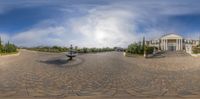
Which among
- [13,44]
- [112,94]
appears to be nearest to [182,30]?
[112,94]

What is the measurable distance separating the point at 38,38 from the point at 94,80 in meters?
1.19

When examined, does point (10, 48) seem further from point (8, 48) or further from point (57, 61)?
point (57, 61)

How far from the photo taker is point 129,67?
532 centimetres

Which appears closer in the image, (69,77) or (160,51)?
(160,51)

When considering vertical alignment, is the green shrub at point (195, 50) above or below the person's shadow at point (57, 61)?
A: above

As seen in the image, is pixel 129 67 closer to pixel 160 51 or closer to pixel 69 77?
pixel 160 51

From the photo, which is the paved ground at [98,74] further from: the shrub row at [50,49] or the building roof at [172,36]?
the building roof at [172,36]

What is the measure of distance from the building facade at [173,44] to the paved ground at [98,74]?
0.37 meters

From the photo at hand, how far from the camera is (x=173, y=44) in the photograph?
4594 millimetres

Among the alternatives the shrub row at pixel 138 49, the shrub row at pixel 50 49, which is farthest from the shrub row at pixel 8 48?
the shrub row at pixel 138 49

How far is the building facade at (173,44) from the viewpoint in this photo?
464cm

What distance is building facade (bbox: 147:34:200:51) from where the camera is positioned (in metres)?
4.64

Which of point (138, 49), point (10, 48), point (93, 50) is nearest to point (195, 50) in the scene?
point (138, 49)

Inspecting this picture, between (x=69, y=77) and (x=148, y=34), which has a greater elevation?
(x=148, y=34)
